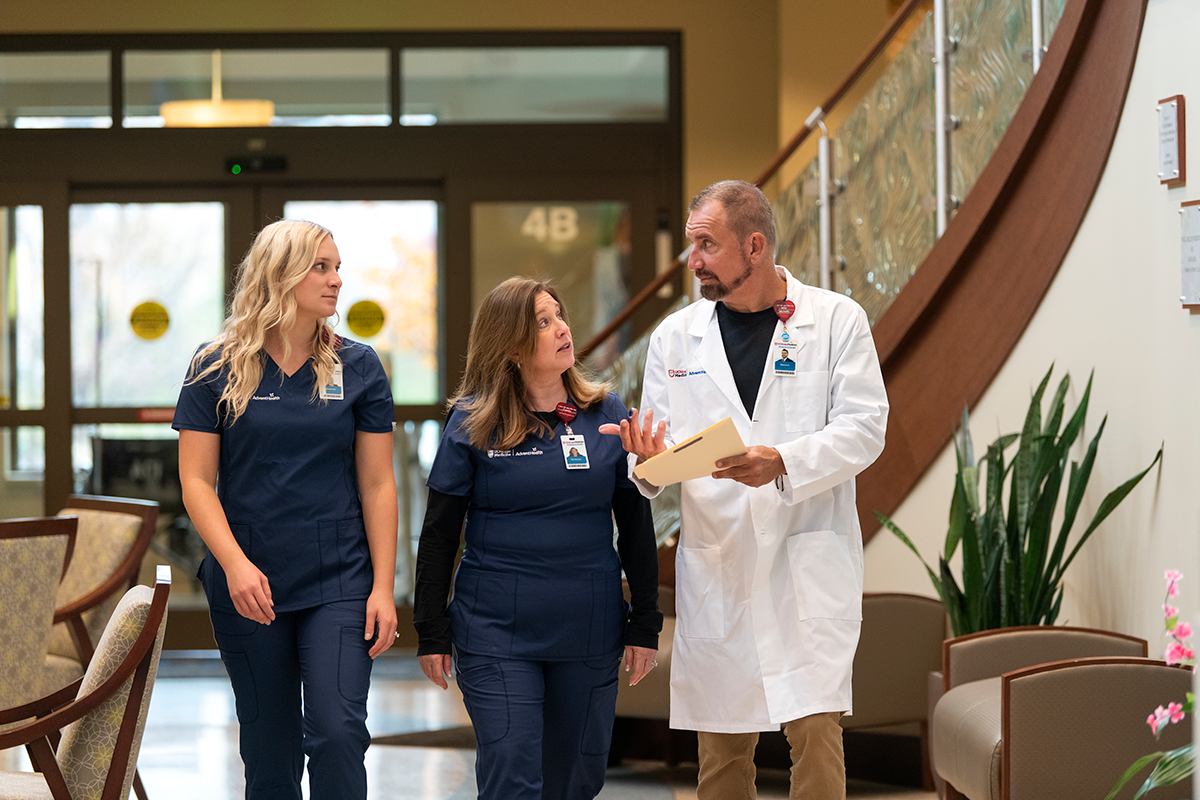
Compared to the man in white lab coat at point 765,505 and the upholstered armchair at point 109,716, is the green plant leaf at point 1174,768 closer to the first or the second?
the man in white lab coat at point 765,505

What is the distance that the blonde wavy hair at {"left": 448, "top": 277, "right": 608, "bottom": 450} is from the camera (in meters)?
2.61

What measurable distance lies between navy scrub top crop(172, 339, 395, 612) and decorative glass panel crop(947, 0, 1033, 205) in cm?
247

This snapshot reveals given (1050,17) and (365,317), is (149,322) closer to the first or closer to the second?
(365,317)

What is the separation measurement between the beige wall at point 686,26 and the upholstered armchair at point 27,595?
4.38 m

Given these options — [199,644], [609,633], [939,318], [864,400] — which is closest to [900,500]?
[939,318]

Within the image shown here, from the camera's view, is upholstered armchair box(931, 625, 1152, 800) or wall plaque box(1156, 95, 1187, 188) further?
wall plaque box(1156, 95, 1187, 188)

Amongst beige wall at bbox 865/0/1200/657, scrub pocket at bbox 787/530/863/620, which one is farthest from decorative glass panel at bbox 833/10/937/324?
scrub pocket at bbox 787/530/863/620

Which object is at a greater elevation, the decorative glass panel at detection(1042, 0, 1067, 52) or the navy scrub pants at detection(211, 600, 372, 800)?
the decorative glass panel at detection(1042, 0, 1067, 52)

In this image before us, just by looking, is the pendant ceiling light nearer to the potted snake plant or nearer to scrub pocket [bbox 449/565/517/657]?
the potted snake plant

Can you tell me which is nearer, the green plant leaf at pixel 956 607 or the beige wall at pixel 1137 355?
the beige wall at pixel 1137 355

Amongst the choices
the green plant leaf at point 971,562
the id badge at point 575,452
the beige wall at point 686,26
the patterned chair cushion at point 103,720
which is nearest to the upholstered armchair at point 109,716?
the patterned chair cushion at point 103,720

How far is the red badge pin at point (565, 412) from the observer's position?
2.65 meters

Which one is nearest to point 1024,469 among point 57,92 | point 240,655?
point 240,655

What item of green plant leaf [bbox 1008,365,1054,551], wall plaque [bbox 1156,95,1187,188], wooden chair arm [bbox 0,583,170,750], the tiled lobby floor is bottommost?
the tiled lobby floor
